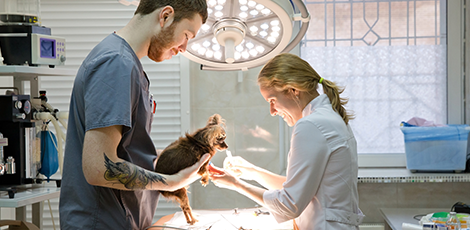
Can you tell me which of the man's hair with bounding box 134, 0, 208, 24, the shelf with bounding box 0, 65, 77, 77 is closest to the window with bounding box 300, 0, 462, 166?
the shelf with bounding box 0, 65, 77, 77

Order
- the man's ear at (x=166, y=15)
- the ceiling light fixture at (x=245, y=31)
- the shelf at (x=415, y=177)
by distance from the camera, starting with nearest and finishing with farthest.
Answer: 1. the man's ear at (x=166, y=15)
2. the ceiling light fixture at (x=245, y=31)
3. the shelf at (x=415, y=177)

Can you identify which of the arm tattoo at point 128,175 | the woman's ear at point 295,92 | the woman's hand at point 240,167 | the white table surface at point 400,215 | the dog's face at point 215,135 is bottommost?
the white table surface at point 400,215

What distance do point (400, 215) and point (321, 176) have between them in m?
1.27

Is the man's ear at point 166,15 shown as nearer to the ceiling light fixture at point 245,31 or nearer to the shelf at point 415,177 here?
the ceiling light fixture at point 245,31

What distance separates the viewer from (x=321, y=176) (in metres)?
1.38

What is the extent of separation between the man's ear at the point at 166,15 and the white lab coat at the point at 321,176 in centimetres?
62

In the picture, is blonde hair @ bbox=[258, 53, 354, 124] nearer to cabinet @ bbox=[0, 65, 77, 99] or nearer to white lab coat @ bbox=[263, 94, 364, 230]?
white lab coat @ bbox=[263, 94, 364, 230]

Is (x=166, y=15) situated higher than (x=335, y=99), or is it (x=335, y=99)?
(x=166, y=15)

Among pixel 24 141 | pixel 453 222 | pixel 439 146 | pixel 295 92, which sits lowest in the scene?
pixel 453 222

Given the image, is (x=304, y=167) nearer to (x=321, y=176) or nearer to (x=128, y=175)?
(x=321, y=176)

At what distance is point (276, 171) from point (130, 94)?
191 centimetres

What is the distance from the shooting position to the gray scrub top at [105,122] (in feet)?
3.14

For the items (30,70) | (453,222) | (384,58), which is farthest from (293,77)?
(384,58)

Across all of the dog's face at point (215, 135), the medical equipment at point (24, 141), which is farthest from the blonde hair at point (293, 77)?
the medical equipment at point (24, 141)
